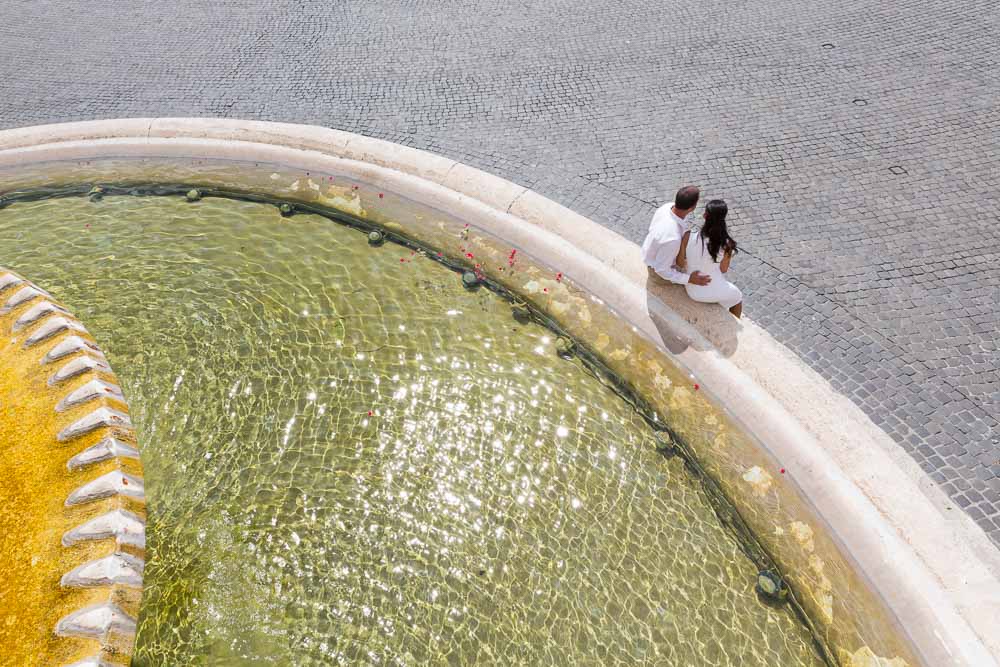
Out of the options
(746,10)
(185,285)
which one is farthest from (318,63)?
(746,10)

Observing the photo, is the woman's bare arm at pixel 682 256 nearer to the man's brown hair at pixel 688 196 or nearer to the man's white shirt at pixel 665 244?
the man's white shirt at pixel 665 244

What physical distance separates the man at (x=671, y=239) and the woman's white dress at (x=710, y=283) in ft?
0.19

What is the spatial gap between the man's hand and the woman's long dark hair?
18cm

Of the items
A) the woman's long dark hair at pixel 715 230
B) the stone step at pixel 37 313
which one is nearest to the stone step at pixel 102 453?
the stone step at pixel 37 313

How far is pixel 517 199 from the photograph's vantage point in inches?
294

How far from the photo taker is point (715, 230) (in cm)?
536

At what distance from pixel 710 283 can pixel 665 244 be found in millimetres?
633

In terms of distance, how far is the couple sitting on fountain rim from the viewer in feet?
17.7

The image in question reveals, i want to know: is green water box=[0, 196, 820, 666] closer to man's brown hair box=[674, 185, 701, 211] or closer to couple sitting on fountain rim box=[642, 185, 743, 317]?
couple sitting on fountain rim box=[642, 185, 743, 317]

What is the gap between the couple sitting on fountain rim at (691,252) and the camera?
5.39 metres

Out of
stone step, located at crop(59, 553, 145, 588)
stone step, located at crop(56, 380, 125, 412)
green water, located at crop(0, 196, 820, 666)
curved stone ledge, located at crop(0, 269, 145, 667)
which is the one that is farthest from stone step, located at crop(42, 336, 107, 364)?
stone step, located at crop(59, 553, 145, 588)

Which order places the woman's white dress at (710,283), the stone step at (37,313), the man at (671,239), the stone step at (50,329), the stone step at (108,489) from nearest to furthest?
the stone step at (108,489)
the man at (671,239)
the woman's white dress at (710,283)
the stone step at (50,329)
the stone step at (37,313)

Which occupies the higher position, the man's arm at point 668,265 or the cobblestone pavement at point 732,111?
the cobblestone pavement at point 732,111

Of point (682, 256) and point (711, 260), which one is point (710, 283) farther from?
point (682, 256)
